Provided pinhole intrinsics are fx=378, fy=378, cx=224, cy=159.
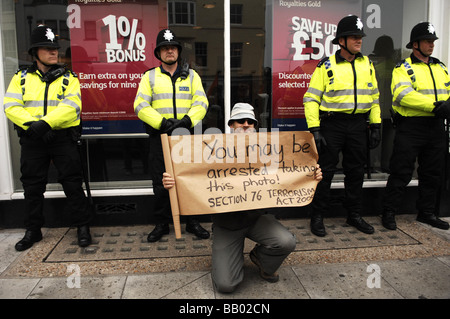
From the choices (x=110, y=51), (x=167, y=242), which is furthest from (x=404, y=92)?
(x=110, y=51)

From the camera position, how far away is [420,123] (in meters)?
4.42

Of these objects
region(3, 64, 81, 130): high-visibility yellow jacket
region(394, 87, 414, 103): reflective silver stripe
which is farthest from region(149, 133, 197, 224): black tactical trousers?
region(394, 87, 414, 103): reflective silver stripe

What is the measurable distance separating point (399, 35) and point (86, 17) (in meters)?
4.02

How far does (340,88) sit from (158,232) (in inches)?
101

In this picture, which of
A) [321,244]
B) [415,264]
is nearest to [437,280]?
[415,264]

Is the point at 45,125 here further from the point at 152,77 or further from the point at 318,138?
the point at 318,138

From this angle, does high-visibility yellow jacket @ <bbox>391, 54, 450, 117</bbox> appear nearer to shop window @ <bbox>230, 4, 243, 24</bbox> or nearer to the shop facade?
the shop facade

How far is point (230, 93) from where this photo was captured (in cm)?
479

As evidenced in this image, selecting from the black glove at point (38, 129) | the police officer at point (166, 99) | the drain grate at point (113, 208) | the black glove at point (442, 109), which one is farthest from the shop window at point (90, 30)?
the black glove at point (442, 109)

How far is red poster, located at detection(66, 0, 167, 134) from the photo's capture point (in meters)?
4.58

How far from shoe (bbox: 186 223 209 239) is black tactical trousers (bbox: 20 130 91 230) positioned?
1189 millimetres

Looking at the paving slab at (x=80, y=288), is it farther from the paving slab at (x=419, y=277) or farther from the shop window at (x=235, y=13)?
the shop window at (x=235, y=13)

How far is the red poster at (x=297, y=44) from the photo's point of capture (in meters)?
4.78
